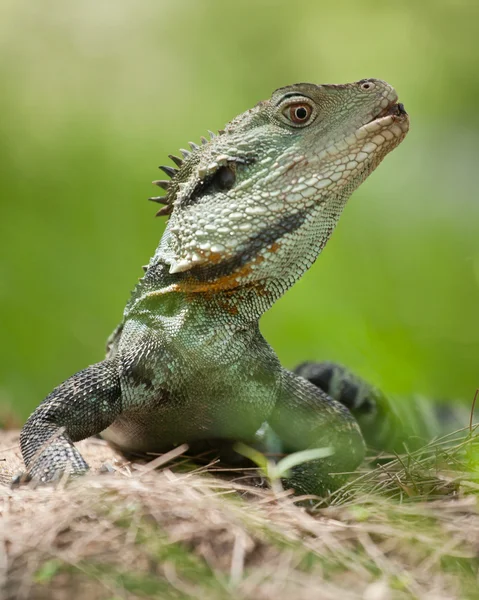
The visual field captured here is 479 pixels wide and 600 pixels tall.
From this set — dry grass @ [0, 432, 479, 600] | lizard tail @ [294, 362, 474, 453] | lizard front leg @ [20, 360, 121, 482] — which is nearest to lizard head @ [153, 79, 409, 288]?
lizard front leg @ [20, 360, 121, 482]

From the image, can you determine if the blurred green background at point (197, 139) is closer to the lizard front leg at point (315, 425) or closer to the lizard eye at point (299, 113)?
the lizard front leg at point (315, 425)

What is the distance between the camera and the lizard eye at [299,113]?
436 centimetres

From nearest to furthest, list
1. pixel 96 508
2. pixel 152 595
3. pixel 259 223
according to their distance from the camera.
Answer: pixel 152 595
pixel 96 508
pixel 259 223

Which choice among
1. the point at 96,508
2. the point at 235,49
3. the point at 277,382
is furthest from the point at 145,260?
the point at 96,508

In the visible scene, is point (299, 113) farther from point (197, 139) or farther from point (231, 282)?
point (197, 139)

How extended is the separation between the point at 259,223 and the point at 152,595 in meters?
2.31

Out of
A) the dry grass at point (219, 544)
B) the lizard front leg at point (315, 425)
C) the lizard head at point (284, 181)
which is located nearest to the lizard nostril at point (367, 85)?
the lizard head at point (284, 181)

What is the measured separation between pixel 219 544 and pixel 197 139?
1188 centimetres

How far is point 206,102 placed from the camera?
565 inches

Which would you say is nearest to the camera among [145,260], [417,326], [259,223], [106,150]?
[259,223]

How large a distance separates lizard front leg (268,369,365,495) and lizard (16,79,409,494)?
2cm

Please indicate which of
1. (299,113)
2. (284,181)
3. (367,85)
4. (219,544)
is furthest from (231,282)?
(219,544)

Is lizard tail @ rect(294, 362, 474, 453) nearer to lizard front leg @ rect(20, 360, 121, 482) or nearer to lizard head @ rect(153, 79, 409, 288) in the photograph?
lizard head @ rect(153, 79, 409, 288)

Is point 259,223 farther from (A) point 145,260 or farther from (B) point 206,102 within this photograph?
(B) point 206,102
